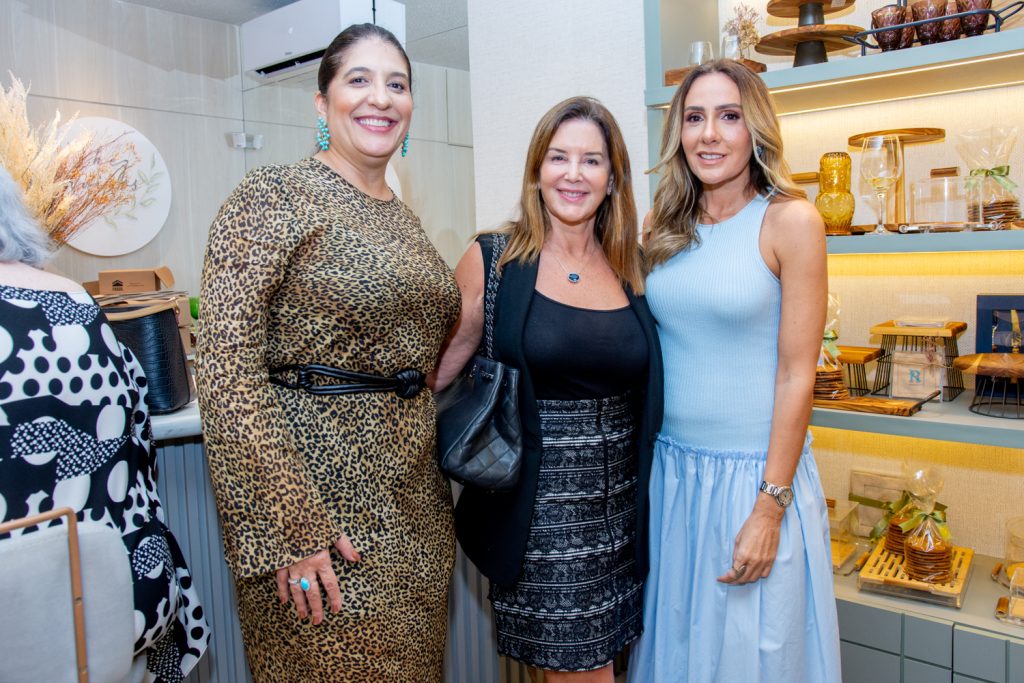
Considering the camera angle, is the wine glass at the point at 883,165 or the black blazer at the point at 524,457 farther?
the wine glass at the point at 883,165

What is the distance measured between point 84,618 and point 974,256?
92.3 inches

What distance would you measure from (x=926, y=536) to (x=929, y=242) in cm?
79

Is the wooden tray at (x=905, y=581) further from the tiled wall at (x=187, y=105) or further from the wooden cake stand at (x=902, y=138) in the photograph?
the tiled wall at (x=187, y=105)

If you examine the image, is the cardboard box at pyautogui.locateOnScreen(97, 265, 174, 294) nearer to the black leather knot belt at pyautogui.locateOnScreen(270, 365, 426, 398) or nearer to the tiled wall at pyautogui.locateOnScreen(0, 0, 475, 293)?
the tiled wall at pyautogui.locateOnScreen(0, 0, 475, 293)

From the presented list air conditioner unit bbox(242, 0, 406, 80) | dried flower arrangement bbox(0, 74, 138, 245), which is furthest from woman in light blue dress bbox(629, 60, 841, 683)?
air conditioner unit bbox(242, 0, 406, 80)

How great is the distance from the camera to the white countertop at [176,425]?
5.19ft

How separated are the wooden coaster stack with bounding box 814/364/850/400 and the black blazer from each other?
0.70 meters

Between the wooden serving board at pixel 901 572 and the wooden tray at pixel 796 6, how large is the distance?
4.97 feet

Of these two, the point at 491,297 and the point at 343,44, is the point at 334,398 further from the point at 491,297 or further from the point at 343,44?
the point at 343,44

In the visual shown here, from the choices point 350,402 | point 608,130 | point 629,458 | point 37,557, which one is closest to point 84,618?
point 37,557

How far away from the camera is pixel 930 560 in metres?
2.12

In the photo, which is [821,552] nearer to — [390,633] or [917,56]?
[390,633]

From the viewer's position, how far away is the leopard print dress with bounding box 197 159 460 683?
127cm

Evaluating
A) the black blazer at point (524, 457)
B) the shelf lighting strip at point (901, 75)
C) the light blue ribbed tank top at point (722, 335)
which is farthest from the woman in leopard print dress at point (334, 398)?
the shelf lighting strip at point (901, 75)
